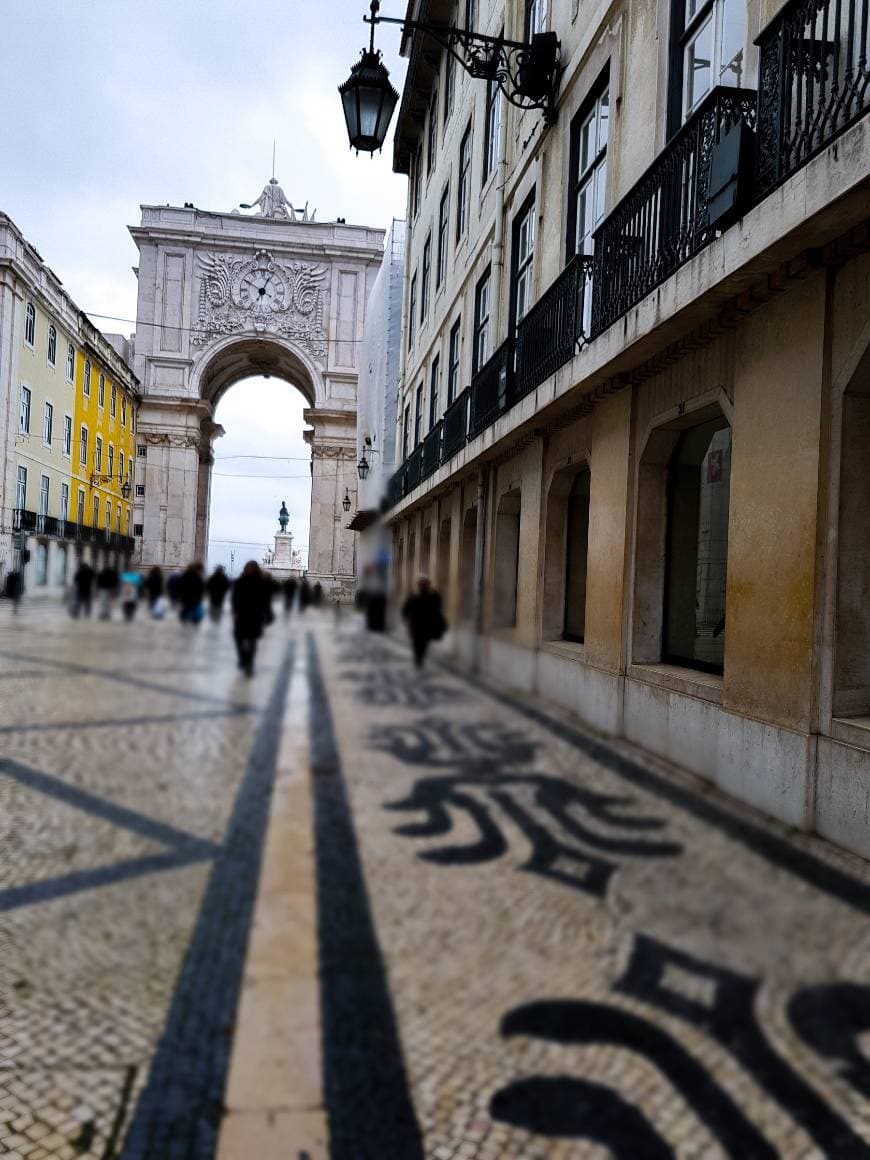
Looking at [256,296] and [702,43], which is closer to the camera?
[256,296]

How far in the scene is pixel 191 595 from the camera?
2.78 ft

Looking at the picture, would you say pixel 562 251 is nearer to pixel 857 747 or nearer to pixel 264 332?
pixel 264 332

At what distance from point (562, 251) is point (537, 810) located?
118 centimetres

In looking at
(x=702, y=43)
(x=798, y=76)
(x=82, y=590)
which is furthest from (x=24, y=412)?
(x=798, y=76)

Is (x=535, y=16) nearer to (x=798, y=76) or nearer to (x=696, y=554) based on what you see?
(x=696, y=554)

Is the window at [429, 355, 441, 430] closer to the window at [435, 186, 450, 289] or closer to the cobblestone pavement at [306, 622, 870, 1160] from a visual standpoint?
the window at [435, 186, 450, 289]

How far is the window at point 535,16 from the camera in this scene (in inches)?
47.3

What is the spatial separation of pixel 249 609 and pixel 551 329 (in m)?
0.83

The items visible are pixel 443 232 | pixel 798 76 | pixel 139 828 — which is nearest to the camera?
pixel 139 828

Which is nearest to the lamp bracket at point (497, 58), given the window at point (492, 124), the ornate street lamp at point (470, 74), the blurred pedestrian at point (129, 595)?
the ornate street lamp at point (470, 74)

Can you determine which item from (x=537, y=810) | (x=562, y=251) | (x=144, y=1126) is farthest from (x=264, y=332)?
(x=144, y=1126)

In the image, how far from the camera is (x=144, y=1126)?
3.10 feet

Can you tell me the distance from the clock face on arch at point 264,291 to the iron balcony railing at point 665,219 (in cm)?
55

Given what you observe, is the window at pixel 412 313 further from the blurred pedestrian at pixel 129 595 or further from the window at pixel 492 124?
the blurred pedestrian at pixel 129 595
